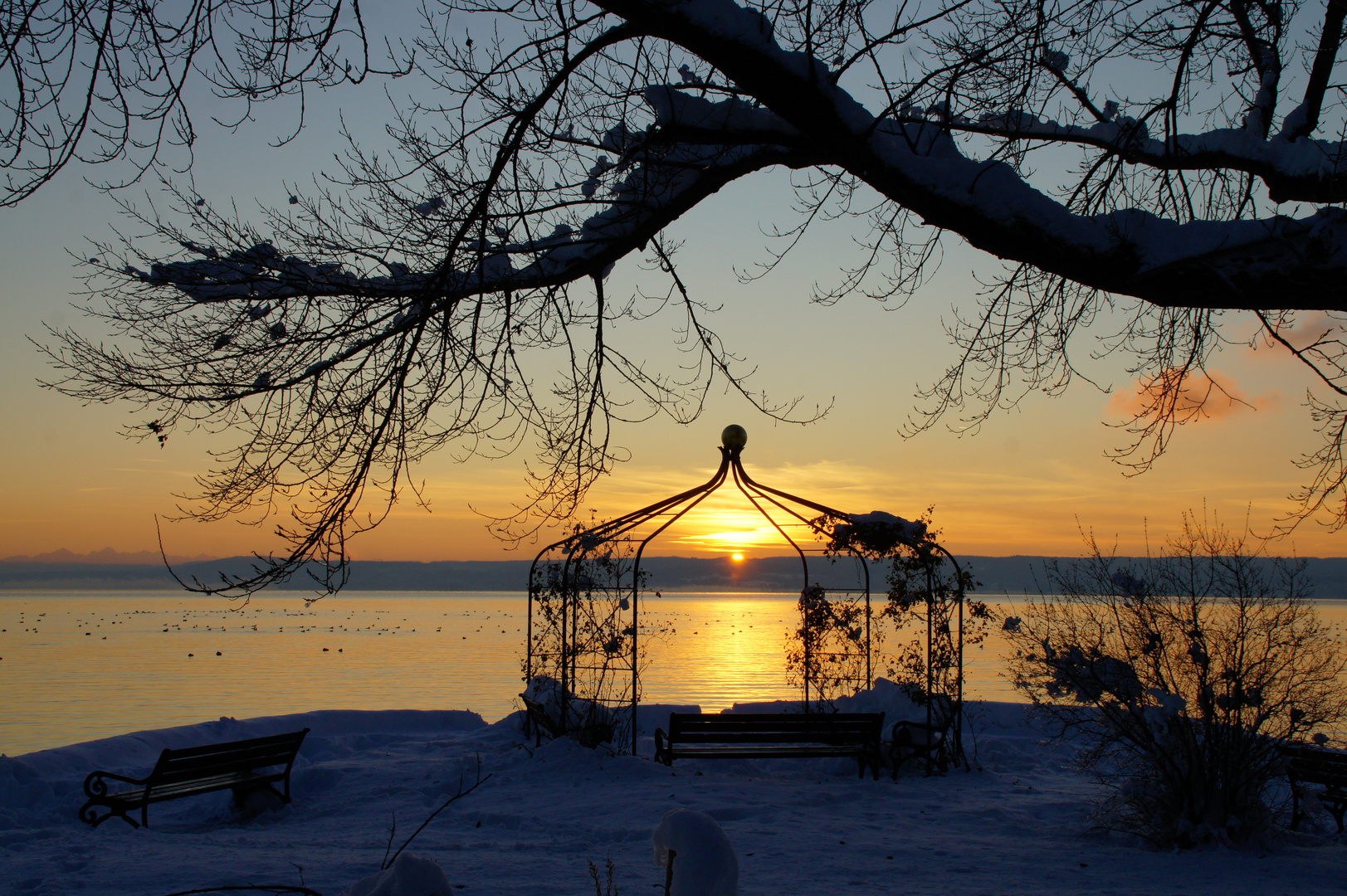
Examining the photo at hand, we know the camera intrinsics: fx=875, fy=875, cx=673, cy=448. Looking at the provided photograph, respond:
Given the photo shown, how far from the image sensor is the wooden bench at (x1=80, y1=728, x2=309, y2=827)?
7.08 meters

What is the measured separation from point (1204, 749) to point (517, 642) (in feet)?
127

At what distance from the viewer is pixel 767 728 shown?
29.7 ft

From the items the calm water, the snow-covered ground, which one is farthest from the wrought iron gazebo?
the calm water

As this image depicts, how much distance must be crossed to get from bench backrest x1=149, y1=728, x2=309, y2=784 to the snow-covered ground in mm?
455

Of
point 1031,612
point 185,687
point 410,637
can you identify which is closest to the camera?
point 1031,612

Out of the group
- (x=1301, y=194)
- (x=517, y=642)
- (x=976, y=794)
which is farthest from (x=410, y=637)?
(x=1301, y=194)

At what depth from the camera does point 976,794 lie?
8.59 meters

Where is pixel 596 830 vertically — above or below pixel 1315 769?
below

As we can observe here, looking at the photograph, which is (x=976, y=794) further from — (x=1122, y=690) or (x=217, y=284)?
(x=217, y=284)

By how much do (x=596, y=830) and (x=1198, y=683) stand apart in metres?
4.68

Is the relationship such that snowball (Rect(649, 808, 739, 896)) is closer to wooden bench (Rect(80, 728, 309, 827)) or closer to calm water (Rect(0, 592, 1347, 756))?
wooden bench (Rect(80, 728, 309, 827))

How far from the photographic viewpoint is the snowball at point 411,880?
303 cm

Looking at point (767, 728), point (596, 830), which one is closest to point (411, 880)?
point (596, 830)

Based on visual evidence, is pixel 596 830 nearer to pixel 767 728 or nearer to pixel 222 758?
pixel 767 728
